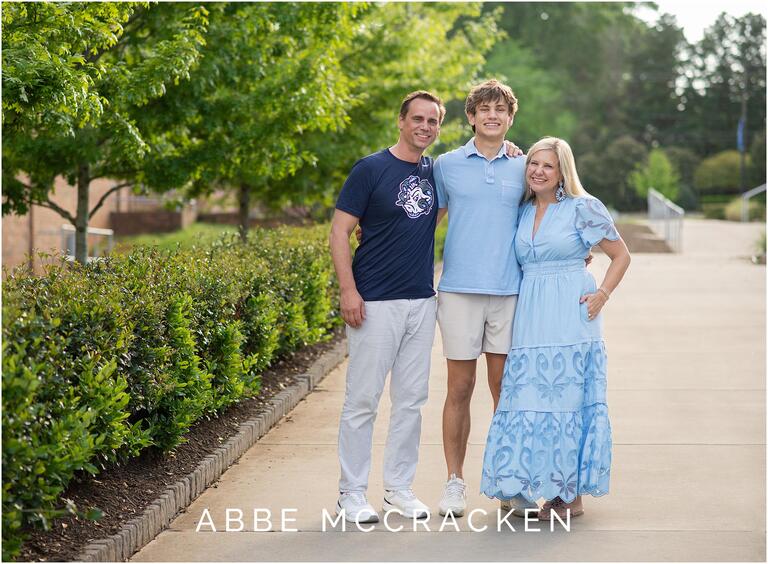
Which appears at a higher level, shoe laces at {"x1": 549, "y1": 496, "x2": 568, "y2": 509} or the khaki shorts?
the khaki shorts

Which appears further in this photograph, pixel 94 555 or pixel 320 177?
pixel 320 177

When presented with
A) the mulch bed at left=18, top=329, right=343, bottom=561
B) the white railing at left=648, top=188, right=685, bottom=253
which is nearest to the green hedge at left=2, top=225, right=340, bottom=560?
the mulch bed at left=18, top=329, right=343, bottom=561

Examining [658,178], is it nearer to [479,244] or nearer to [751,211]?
[751,211]

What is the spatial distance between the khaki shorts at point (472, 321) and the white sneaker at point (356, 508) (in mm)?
809

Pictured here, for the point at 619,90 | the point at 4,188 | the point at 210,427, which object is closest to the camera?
the point at 210,427

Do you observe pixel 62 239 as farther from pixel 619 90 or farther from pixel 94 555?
pixel 619 90

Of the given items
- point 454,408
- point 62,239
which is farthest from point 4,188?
point 62,239

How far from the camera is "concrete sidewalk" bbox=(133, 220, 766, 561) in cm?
468

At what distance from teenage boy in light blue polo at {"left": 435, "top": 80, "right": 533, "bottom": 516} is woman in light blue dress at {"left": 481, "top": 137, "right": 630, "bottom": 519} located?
3.4 inches

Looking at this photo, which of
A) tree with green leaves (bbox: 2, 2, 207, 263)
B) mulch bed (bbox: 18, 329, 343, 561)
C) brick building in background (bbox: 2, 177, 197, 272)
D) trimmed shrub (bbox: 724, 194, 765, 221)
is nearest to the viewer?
mulch bed (bbox: 18, 329, 343, 561)

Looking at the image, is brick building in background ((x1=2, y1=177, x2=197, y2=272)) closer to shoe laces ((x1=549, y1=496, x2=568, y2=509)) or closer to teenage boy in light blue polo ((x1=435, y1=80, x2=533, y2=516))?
teenage boy in light blue polo ((x1=435, y1=80, x2=533, y2=516))

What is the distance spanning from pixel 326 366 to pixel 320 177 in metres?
5.71

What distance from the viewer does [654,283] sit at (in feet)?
60.1

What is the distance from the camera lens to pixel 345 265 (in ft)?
16.5
